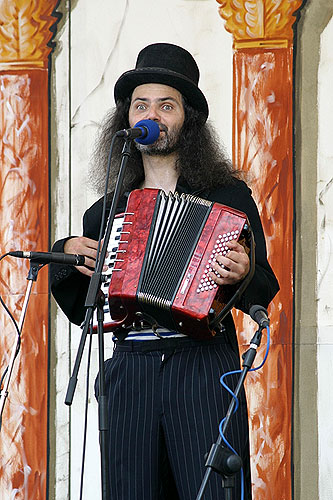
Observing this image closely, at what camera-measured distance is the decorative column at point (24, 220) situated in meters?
3.72

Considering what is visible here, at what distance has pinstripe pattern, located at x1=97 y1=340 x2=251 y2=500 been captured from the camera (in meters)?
2.26

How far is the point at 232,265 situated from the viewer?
7.20ft

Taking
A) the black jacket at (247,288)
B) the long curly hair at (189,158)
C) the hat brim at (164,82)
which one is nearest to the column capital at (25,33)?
the long curly hair at (189,158)

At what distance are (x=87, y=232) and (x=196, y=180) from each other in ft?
1.37

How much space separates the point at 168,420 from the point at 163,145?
0.87 metres

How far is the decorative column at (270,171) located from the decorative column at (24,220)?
923mm

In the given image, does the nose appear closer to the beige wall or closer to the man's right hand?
the man's right hand

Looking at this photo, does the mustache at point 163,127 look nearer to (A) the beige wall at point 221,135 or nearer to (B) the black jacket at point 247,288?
(B) the black jacket at point 247,288

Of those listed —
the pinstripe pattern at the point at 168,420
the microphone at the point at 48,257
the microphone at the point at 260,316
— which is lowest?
the pinstripe pattern at the point at 168,420

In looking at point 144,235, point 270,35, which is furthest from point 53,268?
point 270,35

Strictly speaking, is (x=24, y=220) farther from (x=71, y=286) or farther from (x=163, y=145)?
(x=163, y=145)

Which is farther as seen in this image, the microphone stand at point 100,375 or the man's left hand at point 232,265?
the man's left hand at point 232,265

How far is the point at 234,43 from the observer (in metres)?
3.61

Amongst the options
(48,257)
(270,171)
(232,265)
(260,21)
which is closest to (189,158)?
(232,265)
